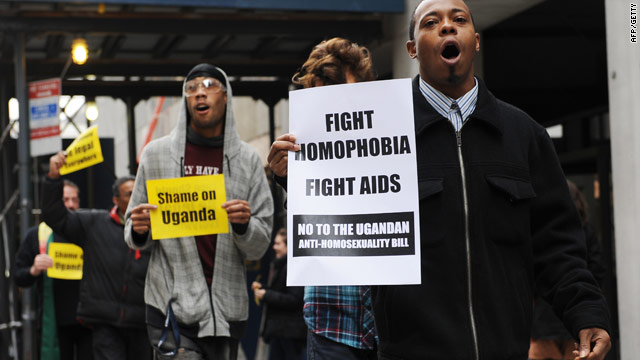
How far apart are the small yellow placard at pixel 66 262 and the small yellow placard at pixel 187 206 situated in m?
4.25

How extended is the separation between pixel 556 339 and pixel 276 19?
19.8 ft

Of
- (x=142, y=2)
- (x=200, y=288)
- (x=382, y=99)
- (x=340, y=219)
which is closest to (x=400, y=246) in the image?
(x=340, y=219)

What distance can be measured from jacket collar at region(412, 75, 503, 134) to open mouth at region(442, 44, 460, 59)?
0.56 feet

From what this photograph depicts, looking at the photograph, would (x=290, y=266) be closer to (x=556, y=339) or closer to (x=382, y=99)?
(x=382, y=99)

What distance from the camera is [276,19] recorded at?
13.2 metres

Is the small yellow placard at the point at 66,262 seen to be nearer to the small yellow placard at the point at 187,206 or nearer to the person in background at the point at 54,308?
the person in background at the point at 54,308

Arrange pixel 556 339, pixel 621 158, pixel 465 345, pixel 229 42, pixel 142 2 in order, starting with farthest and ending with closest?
pixel 229 42 < pixel 142 2 < pixel 621 158 < pixel 556 339 < pixel 465 345

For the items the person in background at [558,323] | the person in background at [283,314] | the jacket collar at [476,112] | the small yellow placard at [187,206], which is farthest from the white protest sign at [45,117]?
the jacket collar at [476,112]

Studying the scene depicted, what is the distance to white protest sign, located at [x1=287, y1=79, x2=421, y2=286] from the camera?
3512 mm

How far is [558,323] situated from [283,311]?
12.2 ft

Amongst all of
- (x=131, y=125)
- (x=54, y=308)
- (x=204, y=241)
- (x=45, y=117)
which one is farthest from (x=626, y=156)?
(x=131, y=125)

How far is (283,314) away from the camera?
11.6 metres

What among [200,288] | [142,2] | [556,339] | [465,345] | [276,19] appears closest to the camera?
[465,345]

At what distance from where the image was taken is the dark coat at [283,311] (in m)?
11.4
